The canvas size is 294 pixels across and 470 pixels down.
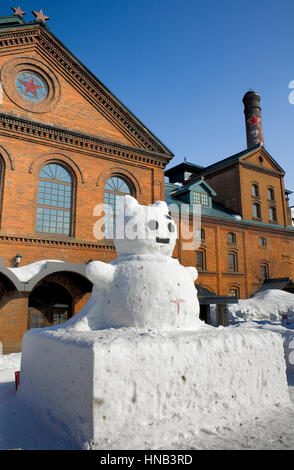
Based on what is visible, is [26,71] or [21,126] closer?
[21,126]

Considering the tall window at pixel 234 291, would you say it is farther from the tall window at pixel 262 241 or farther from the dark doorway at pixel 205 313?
the dark doorway at pixel 205 313

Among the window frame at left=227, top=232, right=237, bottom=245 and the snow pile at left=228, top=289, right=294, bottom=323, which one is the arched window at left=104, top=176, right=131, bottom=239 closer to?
the snow pile at left=228, top=289, right=294, bottom=323

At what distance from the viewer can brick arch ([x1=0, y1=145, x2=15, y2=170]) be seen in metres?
12.6

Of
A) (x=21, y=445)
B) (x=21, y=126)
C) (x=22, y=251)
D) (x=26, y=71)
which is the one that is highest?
(x=26, y=71)

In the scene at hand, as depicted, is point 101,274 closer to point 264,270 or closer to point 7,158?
point 7,158

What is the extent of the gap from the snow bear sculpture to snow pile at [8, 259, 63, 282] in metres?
7.17

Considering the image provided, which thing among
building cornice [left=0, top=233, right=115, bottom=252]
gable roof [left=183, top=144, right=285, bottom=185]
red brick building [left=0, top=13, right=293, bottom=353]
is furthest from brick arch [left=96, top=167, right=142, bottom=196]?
gable roof [left=183, top=144, right=285, bottom=185]

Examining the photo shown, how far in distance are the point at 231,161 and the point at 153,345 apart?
2503cm

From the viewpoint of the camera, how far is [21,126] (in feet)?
42.8

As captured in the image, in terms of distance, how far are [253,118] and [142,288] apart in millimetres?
34509

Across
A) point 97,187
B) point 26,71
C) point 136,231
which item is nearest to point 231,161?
point 97,187

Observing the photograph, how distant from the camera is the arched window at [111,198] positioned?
1451cm

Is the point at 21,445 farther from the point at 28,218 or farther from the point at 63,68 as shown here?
the point at 63,68

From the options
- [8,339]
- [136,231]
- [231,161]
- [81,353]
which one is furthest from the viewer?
[231,161]
